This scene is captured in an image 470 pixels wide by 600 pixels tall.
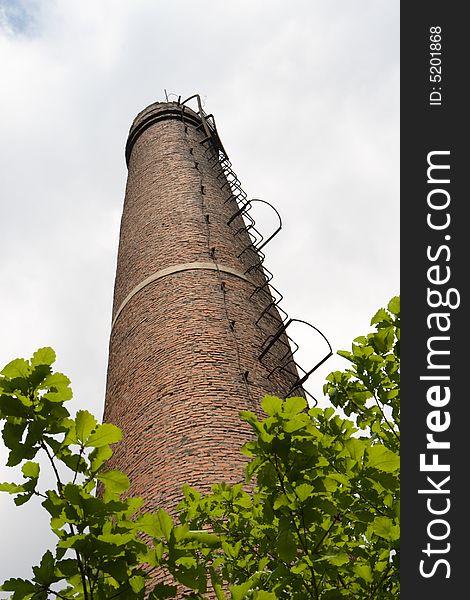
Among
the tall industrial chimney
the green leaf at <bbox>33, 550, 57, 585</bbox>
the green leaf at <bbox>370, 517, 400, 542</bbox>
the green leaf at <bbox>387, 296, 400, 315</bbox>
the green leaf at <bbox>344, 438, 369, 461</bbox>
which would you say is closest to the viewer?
the green leaf at <bbox>33, 550, 57, 585</bbox>

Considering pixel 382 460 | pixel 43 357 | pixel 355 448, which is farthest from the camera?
pixel 355 448

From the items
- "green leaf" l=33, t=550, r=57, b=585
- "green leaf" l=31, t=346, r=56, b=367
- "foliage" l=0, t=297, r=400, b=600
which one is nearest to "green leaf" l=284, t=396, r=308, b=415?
"foliage" l=0, t=297, r=400, b=600

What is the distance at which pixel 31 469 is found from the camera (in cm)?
267

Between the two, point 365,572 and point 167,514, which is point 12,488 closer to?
point 167,514

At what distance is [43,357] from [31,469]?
49 centimetres

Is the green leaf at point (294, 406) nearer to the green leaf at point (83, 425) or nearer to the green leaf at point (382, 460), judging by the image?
the green leaf at point (382, 460)

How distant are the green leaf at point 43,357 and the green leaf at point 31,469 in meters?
0.43

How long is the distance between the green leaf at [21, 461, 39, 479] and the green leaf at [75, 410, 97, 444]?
0.22m

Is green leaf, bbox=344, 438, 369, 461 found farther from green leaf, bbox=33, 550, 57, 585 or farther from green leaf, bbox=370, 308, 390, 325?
green leaf, bbox=33, 550, 57, 585

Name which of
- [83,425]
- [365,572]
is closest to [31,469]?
[83,425]

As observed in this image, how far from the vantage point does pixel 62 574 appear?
2656mm

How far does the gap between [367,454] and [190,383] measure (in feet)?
17.8

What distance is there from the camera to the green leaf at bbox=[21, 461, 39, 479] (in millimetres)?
2658

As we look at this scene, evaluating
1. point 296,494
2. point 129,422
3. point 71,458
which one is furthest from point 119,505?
point 129,422
